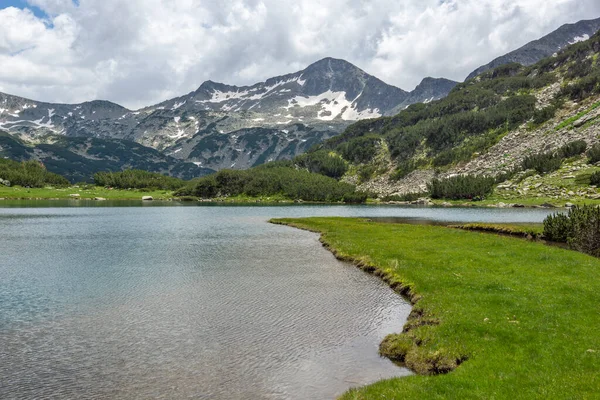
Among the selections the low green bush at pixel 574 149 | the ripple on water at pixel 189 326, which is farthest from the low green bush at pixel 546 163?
the ripple on water at pixel 189 326

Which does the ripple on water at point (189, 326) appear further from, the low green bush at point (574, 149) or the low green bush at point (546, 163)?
the low green bush at point (574, 149)

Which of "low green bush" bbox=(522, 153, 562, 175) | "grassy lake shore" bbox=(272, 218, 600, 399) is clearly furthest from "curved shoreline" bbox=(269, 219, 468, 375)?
"low green bush" bbox=(522, 153, 562, 175)

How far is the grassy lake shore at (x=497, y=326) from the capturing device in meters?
16.5

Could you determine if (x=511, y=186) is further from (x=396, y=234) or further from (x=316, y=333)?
(x=316, y=333)

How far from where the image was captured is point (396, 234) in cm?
6975

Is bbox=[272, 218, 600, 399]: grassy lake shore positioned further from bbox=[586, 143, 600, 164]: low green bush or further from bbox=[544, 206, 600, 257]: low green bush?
bbox=[586, 143, 600, 164]: low green bush

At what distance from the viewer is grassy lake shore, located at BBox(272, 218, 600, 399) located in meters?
16.5

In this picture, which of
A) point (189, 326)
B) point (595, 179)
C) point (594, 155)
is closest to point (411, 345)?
point (189, 326)

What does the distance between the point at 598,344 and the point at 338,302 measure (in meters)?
18.6

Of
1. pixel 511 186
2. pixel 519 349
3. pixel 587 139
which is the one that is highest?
pixel 587 139

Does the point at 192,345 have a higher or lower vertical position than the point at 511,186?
lower

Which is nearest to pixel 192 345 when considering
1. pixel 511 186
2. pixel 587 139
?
pixel 511 186

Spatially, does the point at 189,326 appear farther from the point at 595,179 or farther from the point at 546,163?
the point at 546,163

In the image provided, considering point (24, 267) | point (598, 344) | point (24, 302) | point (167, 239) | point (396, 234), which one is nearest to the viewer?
point (598, 344)
